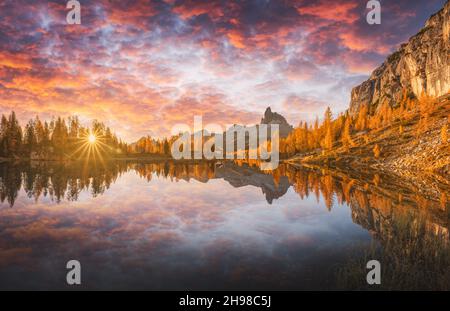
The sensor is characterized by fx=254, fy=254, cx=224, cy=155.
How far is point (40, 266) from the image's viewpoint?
33.4 ft

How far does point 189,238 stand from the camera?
44.8ft

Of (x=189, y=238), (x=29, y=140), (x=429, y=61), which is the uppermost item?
(x=429, y=61)

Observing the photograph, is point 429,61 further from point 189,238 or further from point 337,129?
point 189,238

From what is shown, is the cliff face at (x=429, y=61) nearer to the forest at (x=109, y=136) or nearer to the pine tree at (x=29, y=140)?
the forest at (x=109, y=136)

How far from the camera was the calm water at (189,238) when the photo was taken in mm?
9109

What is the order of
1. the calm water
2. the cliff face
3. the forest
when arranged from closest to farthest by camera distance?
the calm water < the forest < the cliff face

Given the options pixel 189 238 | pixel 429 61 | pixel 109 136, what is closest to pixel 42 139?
pixel 109 136

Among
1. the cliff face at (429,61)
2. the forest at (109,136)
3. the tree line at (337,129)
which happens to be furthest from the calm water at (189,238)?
the cliff face at (429,61)

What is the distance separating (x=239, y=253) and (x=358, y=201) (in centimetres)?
1598

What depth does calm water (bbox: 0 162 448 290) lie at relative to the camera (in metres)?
9.11

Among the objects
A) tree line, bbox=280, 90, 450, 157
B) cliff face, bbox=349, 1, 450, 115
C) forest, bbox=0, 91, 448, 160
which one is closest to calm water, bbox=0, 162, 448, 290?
forest, bbox=0, 91, 448, 160

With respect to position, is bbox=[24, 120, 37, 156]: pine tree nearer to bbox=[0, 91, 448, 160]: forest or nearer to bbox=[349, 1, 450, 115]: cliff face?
bbox=[0, 91, 448, 160]: forest
